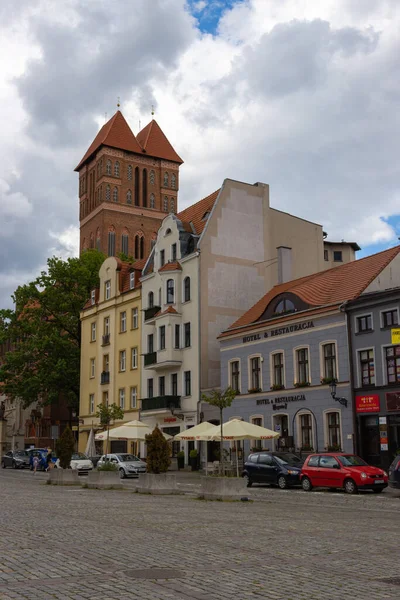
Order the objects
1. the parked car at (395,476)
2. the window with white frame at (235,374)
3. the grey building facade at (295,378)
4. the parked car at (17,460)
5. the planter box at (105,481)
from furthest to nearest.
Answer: the parked car at (17,460) → the window with white frame at (235,374) → the grey building facade at (295,378) → the planter box at (105,481) → the parked car at (395,476)

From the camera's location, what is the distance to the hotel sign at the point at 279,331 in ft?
124

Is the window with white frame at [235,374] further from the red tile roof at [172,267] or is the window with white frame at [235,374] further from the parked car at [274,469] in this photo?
the parked car at [274,469]

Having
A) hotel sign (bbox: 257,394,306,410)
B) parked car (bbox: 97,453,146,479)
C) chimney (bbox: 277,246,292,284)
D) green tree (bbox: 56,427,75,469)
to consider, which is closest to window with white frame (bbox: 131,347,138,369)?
chimney (bbox: 277,246,292,284)

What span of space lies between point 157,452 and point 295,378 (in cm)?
1413

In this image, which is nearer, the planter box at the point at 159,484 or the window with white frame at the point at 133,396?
the planter box at the point at 159,484

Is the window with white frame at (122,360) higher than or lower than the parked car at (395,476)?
higher

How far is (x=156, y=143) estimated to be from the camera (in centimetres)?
11581

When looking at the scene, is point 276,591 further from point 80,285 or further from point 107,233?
point 107,233

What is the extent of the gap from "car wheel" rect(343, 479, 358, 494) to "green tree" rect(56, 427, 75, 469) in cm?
1293

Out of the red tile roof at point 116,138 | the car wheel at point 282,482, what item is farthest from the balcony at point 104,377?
the red tile roof at point 116,138

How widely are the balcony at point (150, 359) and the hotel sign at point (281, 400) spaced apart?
11.9 metres

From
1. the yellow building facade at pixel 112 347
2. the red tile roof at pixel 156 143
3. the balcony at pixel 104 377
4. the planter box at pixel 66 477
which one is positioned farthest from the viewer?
the red tile roof at pixel 156 143

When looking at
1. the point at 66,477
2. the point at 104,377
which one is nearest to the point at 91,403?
the point at 104,377

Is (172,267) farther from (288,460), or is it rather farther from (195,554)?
(195,554)
